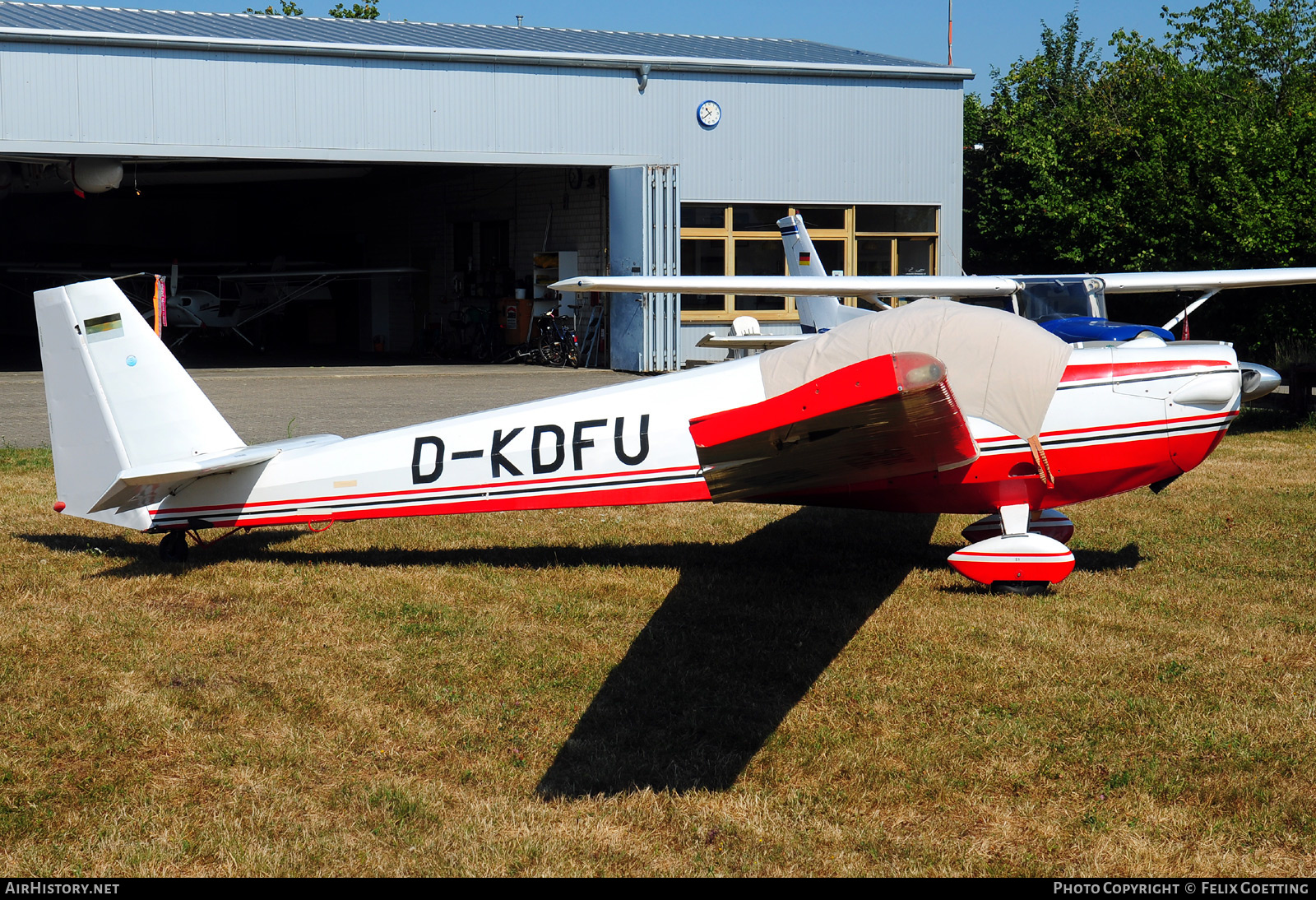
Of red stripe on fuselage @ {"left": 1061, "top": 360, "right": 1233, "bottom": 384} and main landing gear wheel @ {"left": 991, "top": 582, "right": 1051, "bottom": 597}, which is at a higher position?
red stripe on fuselage @ {"left": 1061, "top": 360, "right": 1233, "bottom": 384}

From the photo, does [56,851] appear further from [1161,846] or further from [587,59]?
[587,59]

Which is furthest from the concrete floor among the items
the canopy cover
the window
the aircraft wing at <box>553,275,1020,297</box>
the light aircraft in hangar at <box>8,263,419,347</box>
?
the canopy cover

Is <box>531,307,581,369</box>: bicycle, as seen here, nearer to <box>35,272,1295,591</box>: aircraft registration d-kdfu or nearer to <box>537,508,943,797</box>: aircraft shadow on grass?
<box>537,508,943,797</box>: aircraft shadow on grass

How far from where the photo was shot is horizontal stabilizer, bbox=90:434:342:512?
20.4 ft

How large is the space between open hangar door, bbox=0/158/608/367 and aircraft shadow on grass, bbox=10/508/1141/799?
14355 mm

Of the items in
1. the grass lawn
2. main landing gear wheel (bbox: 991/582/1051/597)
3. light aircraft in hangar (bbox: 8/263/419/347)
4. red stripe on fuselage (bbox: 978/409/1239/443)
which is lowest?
the grass lawn

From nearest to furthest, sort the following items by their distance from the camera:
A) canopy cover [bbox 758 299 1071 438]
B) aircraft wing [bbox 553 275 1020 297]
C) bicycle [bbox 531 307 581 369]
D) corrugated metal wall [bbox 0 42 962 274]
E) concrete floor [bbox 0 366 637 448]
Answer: canopy cover [bbox 758 299 1071 438] → aircraft wing [bbox 553 275 1020 297] → concrete floor [bbox 0 366 637 448] → corrugated metal wall [bbox 0 42 962 274] → bicycle [bbox 531 307 581 369]

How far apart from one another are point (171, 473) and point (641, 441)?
2650mm

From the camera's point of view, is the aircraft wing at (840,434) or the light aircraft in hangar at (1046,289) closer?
the aircraft wing at (840,434)

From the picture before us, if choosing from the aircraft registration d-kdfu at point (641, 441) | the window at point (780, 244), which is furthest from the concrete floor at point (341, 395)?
the aircraft registration d-kdfu at point (641, 441)

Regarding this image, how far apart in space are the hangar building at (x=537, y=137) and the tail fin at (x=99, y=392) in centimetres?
1311

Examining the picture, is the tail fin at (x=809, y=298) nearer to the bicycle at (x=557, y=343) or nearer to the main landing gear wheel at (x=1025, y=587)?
the bicycle at (x=557, y=343)

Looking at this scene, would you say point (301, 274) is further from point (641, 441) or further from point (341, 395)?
point (641, 441)

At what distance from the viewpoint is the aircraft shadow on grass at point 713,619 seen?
4.34m
